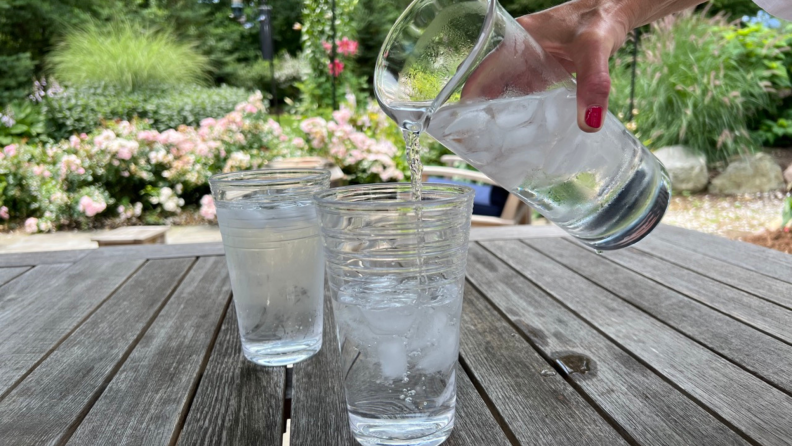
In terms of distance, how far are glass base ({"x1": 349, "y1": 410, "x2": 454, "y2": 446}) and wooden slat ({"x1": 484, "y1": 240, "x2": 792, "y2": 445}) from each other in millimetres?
337

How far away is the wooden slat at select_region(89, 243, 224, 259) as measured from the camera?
1548 mm

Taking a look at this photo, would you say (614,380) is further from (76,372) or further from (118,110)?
(118,110)

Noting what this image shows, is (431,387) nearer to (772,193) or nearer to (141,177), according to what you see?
(141,177)

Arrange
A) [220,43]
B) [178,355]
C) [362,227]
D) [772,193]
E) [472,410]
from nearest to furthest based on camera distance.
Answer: [362,227] → [472,410] → [178,355] → [772,193] → [220,43]

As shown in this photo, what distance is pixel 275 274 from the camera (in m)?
0.81

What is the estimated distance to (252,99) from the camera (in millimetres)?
4895

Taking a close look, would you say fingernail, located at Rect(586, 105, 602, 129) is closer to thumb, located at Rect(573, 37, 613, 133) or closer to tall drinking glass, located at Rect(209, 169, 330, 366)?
thumb, located at Rect(573, 37, 613, 133)

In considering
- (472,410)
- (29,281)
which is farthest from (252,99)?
(472,410)

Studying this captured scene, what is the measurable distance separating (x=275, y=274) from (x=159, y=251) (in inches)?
36.3

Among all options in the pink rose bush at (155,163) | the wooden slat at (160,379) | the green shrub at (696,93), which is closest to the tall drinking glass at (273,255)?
the wooden slat at (160,379)

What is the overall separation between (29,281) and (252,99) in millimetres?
3748

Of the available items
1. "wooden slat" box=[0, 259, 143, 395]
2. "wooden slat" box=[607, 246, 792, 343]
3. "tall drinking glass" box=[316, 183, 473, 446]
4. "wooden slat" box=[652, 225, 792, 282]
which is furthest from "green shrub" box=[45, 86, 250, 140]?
"tall drinking glass" box=[316, 183, 473, 446]

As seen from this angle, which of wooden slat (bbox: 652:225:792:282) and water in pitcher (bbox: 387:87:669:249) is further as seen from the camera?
wooden slat (bbox: 652:225:792:282)

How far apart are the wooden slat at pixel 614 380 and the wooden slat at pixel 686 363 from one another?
2 centimetres
